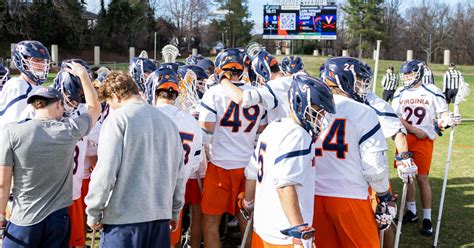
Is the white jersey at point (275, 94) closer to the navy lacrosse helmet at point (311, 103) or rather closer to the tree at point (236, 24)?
the navy lacrosse helmet at point (311, 103)

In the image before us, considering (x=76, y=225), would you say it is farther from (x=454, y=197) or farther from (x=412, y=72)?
(x=454, y=197)

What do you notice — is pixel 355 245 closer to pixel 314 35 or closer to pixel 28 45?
pixel 28 45

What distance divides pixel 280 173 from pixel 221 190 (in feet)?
7.22

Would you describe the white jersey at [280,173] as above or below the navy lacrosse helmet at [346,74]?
below

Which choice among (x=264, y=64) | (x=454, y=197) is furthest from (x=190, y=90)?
(x=454, y=197)

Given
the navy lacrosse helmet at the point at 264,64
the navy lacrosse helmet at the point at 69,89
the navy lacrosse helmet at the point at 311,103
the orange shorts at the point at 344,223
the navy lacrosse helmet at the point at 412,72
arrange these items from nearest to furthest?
the navy lacrosse helmet at the point at 311,103 < the orange shorts at the point at 344,223 < the navy lacrosse helmet at the point at 69,89 < the navy lacrosse helmet at the point at 264,64 < the navy lacrosse helmet at the point at 412,72

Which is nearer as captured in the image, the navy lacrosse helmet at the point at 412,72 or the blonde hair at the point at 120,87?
the blonde hair at the point at 120,87

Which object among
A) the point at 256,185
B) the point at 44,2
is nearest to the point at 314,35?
the point at 44,2

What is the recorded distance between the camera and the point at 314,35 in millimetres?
47250

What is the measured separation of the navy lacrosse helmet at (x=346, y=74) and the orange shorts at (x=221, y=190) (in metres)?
1.66

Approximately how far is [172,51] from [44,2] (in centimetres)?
5406

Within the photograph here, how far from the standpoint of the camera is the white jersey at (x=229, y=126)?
5.22 meters

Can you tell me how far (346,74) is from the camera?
4188mm

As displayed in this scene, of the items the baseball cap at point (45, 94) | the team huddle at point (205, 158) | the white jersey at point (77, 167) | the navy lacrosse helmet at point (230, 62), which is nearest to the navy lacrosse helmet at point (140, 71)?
the team huddle at point (205, 158)
